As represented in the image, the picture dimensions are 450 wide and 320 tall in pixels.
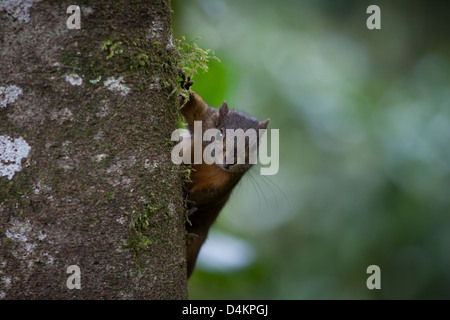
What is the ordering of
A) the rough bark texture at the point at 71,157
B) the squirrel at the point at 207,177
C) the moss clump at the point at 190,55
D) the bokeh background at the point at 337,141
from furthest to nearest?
the bokeh background at the point at 337,141 → the squirrel at the point at 207,177 → the moss clump at the point at 190,55 → the rough bark texture at the point at 71,157

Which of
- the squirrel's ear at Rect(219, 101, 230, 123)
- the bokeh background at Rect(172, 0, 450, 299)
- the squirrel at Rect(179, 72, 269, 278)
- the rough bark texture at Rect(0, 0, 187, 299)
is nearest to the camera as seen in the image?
the rough bark texture at Rect(0, 0, 187, 299)

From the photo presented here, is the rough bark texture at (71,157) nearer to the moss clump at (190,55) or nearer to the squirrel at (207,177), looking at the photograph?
the moss clump at (190,55)

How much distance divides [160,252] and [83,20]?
1054 mm

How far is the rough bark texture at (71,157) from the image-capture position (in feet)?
5.91

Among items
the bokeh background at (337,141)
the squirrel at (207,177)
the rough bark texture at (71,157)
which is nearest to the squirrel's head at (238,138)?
the squirrel at (207,177)

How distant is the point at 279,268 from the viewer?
23.9 feet

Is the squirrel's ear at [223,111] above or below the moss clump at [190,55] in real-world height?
above

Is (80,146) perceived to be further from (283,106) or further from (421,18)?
(421,18)

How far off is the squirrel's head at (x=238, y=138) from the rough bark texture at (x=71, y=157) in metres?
1.59

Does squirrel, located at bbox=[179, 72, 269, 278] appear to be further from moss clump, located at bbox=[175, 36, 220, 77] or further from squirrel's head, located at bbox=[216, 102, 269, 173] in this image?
moss clump, located at bbox=[175, 36, 220, 77]

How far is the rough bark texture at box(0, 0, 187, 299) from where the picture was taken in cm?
180

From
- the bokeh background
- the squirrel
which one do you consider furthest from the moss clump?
the bokeh background
